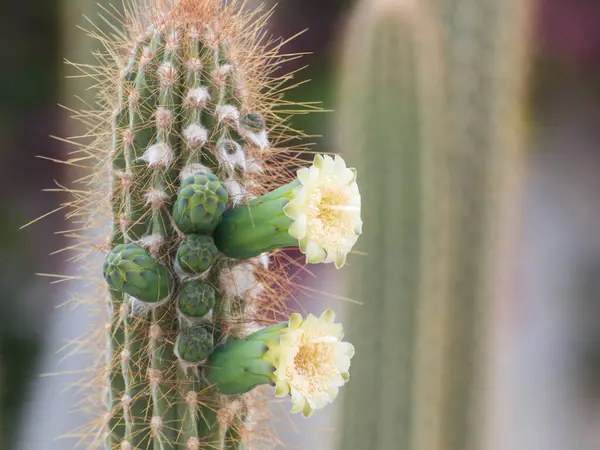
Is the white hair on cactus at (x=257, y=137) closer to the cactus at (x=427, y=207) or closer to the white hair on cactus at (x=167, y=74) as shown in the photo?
the white hair on cactus at (x=167, y=74)

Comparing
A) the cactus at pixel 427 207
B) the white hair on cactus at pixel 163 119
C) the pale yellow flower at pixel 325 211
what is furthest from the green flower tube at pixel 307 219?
the cactus at pixel 427 207

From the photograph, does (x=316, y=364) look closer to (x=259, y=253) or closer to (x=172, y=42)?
(x=259, y=253)

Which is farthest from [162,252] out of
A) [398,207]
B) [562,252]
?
[562,252]

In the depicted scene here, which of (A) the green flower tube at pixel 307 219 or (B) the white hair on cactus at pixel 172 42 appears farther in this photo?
(B) the white hair on cactus at pixel 172 42

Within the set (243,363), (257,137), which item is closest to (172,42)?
(257,137)

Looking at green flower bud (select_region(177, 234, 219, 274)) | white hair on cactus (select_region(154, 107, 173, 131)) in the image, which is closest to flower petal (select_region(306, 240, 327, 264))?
green flower bud (select_region(177, 234, 219, 274))

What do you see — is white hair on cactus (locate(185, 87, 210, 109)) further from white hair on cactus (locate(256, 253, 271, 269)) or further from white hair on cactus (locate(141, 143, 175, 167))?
white hair on cactus (locate(256, 253, 271, 269))
